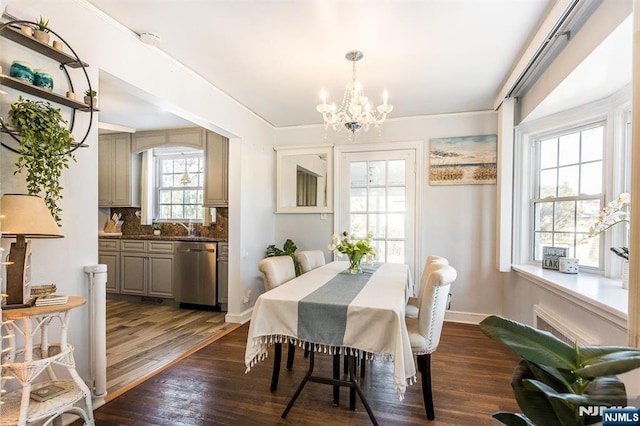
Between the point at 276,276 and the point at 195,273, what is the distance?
87.6 inches

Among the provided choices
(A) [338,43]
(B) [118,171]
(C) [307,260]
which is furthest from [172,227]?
(A) [338,43]

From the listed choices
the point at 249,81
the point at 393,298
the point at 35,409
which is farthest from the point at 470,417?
the point at 249,81

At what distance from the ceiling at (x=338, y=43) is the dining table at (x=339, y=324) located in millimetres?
1835

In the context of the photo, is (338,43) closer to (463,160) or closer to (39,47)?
(39,47)

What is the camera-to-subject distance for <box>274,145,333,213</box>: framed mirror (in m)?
4.40

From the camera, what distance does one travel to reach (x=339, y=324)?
174 centimetres

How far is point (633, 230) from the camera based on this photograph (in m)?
1.21

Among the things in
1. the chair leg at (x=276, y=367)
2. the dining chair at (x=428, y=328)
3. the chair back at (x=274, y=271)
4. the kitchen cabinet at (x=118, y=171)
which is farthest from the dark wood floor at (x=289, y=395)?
the kitchen cabinet at (x=118, y=171)

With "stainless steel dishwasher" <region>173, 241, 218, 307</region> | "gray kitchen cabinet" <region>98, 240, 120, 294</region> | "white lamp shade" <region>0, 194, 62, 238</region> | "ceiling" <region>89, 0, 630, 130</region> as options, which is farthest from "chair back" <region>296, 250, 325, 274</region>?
"gray kitchen cabinet" <region>98, 240, 120, 294</region>

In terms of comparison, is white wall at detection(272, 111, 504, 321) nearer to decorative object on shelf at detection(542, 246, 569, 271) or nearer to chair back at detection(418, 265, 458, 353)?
decorative object on shelf at detection(542, 246, 569, 271)

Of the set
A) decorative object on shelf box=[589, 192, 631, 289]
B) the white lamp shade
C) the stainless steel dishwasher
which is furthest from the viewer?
the stainless steel dishwasher

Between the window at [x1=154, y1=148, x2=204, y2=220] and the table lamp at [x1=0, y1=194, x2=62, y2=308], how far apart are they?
144 inches

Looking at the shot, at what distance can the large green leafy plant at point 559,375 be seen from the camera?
2.47 ft

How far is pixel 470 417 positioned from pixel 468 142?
9.93 feet
